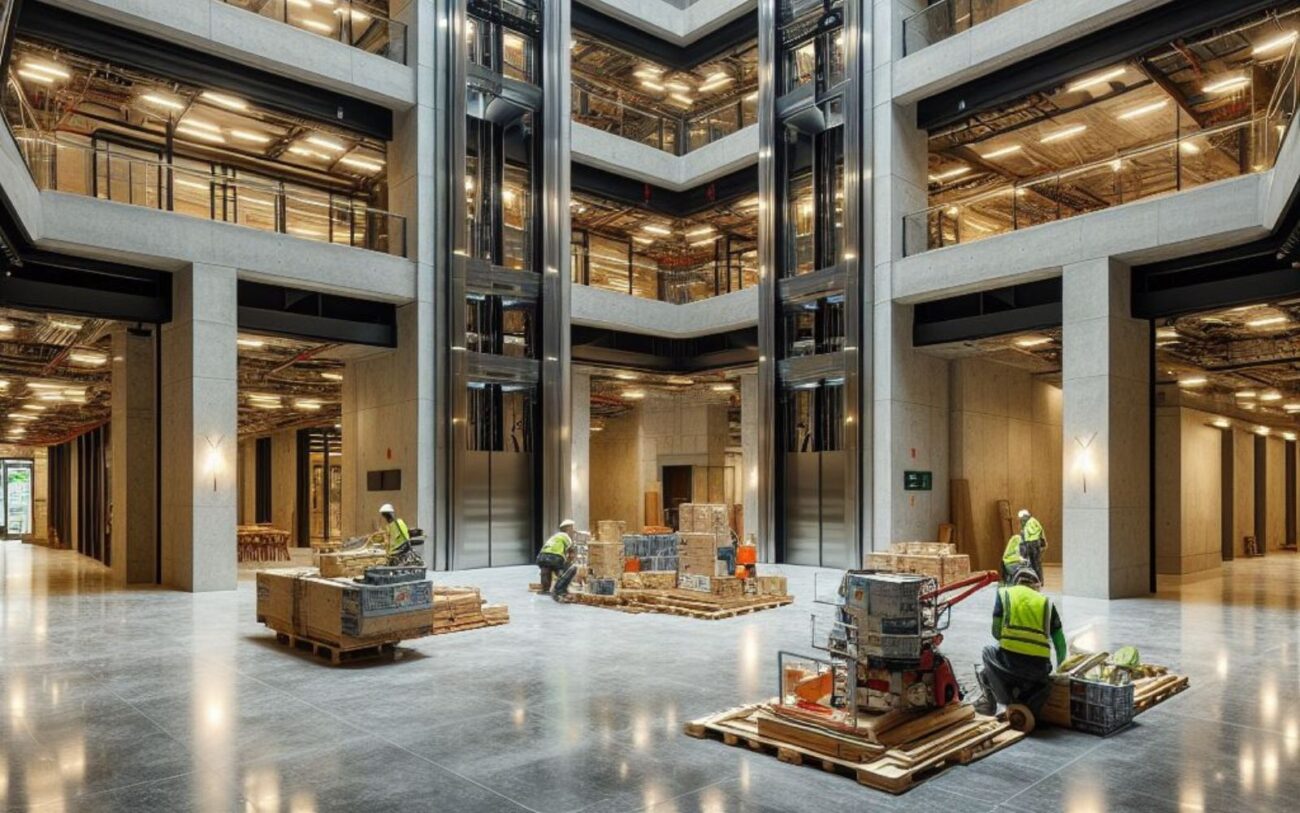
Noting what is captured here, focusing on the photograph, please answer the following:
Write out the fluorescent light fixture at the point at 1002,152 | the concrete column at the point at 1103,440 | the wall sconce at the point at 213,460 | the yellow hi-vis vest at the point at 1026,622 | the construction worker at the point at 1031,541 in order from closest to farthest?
the yellow hi-vis vest at the point at 1026,622 < the construction worker at the point at 1031,541 < the concrete column at the point at 1103,440 < the wall sconce at the point at 213,460 < the fluorescent light fixture at the point at 1002,152

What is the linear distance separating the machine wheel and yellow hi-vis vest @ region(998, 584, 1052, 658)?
518 millimetres

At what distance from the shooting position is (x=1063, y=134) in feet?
79.7

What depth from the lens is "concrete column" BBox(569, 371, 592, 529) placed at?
28547mm

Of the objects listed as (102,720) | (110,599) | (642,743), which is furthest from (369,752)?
(110,599)

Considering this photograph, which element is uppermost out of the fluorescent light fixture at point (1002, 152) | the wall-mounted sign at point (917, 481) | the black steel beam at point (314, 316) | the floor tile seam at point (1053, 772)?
the fluorescent light fixture at point (1002, 152)

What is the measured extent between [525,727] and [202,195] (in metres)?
16.5

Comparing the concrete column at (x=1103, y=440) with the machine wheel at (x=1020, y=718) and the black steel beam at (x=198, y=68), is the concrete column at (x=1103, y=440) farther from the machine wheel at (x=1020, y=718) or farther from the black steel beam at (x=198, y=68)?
the black steel beam at (x=198, y=68)

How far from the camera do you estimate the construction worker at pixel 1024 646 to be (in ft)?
26.1

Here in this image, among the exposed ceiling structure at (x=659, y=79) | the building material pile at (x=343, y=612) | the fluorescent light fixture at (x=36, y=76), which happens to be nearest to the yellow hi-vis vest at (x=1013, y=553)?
the building material pile at (x=343, y=612)

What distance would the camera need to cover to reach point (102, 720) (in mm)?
8312

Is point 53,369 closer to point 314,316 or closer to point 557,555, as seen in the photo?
point 314,316

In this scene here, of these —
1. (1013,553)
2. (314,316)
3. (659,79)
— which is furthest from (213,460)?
(659,79)

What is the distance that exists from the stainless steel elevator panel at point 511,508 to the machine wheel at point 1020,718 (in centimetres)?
1764

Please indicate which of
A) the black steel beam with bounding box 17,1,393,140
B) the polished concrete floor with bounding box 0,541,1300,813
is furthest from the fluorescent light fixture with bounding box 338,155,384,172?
the polished concrete floor with bounding box 0,541,1300,813
